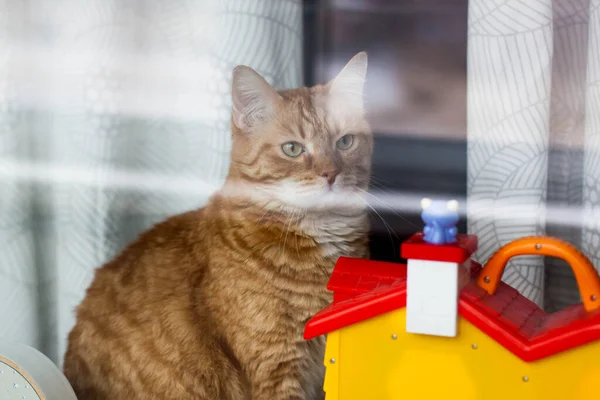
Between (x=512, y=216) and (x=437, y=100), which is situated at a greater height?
(x=437, y=100)

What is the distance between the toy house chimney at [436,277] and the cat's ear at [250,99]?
42 cm

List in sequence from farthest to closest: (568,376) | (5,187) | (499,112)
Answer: (5,187) < (499,112) < (568,376)

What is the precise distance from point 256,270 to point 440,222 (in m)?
0.40

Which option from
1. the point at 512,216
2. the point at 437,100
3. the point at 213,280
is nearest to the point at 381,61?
the point at 437,100

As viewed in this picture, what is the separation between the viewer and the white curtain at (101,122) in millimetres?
1229

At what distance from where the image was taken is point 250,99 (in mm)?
1089

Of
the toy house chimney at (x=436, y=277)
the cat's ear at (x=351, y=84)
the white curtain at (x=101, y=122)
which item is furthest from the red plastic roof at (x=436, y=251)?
the white curtain at (x=101, y=122)

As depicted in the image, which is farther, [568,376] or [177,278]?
[177,278]

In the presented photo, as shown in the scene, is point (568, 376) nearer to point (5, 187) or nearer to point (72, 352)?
point (72, 352)

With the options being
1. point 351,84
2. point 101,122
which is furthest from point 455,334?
point 101,122

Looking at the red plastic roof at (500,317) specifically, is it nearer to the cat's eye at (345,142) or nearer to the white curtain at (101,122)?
the cat's eye at (345,142)

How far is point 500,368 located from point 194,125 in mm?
789

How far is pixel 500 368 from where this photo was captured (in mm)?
764

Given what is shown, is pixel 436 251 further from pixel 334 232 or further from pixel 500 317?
pixel 334 232
